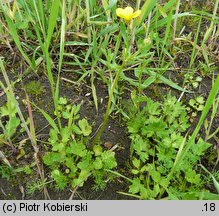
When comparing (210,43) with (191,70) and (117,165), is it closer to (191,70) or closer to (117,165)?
(191,70)

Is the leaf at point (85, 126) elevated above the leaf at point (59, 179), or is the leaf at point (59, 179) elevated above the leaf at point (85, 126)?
the leaf at point (85, 126)

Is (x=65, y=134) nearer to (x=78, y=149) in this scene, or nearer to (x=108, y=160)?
(x=78, y=149)

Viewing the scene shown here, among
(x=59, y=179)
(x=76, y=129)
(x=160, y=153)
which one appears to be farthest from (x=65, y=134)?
(x=160, y=153)

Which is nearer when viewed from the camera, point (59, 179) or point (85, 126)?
point (59, 179)

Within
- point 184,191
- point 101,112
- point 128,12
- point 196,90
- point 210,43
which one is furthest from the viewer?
point 210,43

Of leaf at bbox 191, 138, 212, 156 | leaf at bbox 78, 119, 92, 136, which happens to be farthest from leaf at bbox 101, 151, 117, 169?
leaf at bbox 191, 138, 212, 156

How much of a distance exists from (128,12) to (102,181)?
615 mm

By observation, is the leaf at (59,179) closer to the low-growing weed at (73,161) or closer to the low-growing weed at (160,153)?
the low-growing weed at (73,161)

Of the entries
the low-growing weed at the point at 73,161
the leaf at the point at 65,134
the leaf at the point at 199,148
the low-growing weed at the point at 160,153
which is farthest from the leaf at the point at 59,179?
the leaf at the point at 199,148

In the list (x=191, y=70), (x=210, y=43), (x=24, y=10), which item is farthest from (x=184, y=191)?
(x=24, y=10)

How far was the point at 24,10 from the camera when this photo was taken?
1.63 m

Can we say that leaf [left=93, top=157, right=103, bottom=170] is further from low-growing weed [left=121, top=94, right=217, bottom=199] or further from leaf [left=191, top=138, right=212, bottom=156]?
leaf [left=191, top=138, right=212, bottom=156]

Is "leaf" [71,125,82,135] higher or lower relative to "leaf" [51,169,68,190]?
higher

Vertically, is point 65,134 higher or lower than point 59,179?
higher
